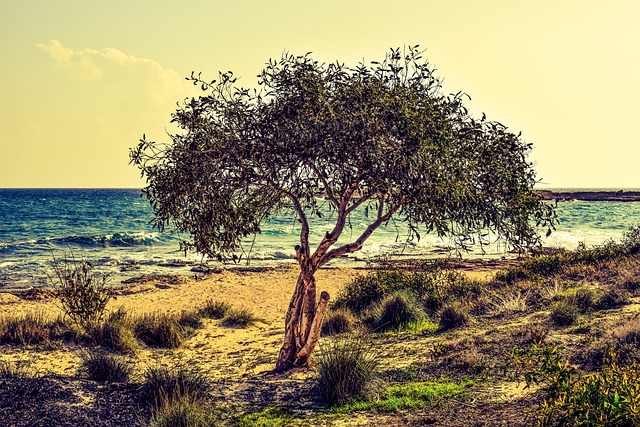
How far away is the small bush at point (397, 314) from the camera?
1761 centimetres

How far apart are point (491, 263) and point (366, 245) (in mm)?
14068

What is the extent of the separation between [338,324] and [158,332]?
498 cm

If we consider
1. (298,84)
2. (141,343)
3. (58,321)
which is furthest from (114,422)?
(58,321)

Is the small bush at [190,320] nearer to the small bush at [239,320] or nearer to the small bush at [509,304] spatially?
the small bush at [239,320]

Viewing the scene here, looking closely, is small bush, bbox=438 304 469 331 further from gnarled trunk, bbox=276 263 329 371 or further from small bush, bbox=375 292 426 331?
gnarled trunk, bbox=276 263 329 371

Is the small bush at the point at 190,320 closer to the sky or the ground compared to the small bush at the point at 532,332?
closer to the ground

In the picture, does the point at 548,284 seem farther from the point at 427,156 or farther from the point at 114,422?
the point at 114,422

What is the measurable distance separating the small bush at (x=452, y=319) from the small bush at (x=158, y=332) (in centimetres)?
711

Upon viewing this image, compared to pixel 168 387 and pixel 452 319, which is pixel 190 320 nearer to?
pixel 452 319

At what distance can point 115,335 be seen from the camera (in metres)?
16.4

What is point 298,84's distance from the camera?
11438 mm

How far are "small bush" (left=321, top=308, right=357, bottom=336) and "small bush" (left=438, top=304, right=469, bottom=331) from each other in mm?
2566

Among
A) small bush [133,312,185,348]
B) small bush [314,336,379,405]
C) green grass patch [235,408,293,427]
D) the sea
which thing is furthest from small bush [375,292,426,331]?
green grass patch [235,408,293,427]

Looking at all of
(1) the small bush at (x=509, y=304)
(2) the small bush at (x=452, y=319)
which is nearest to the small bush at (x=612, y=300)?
(1) the small bush at (x=509, y=304)
